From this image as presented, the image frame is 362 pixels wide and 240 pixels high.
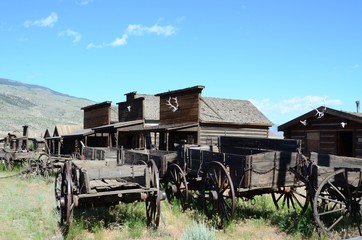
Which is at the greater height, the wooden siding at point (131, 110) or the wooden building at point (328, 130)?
the wooden siding at point (131, 110)

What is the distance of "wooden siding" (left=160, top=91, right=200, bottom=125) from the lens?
23.5 metres

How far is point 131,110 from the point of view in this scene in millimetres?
30641

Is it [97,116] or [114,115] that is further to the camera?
[97,116]

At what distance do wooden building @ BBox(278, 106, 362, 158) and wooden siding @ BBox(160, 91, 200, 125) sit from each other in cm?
542

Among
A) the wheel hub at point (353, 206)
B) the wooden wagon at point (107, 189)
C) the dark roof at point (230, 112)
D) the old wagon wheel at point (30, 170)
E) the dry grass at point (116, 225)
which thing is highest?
the dark roof at point (230, 112)

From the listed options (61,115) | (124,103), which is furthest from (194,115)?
(61,115)

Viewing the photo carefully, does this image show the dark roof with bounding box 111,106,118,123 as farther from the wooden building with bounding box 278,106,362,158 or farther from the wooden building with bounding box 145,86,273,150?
the wooden building with bounding box 278,106,362,158

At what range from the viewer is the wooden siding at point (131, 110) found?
29.5 meters

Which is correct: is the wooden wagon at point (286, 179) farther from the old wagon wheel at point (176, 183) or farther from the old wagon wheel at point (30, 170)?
the old wagon wheel at point (30, 170)

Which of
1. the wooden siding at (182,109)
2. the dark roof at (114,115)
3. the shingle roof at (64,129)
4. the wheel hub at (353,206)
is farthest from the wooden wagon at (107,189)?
the shingle roof at (64,129)

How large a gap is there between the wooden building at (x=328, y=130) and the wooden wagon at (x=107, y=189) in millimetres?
11714

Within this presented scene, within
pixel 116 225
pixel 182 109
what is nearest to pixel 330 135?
pixel 182 109

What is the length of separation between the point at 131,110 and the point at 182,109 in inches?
288

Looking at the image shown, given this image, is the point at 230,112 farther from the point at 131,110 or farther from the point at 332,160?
the point at 332,160
